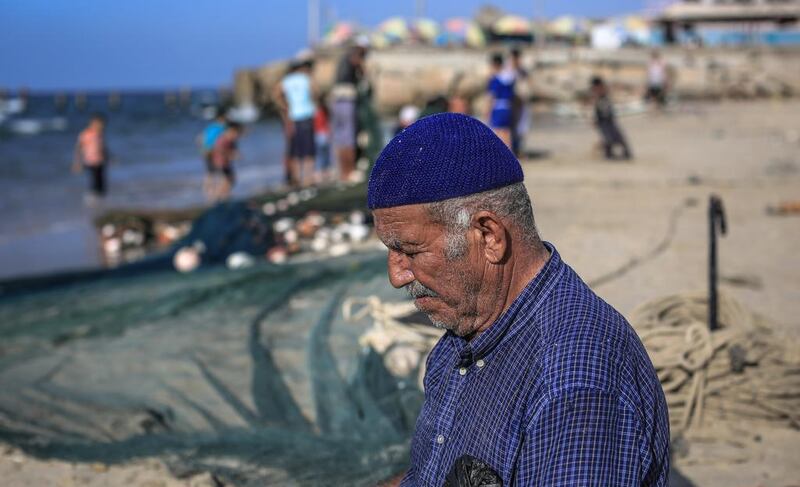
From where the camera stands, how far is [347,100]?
12516 millimetres

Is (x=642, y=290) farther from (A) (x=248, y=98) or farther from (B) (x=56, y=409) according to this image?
(A) (x=248, y=98)

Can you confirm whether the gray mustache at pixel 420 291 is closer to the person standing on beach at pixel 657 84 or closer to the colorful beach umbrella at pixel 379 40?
the person standing on beach at pixel 657 84

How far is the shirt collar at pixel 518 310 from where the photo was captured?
1.89 metres

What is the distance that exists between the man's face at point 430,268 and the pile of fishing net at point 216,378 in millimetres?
1582

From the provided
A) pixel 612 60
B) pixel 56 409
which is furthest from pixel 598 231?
pixel 612 60

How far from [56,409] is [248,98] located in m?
55.9

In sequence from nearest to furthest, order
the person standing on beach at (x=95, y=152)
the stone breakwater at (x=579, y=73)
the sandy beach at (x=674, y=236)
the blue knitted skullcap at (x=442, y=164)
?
1. the blue knitted skullcap at (x=442, y=164)
2. the sandy beach at (x=674, y=236)
3. the person standing on beach at (x=95, y=152)
4. the stone breakwater at (x=579, y=73)

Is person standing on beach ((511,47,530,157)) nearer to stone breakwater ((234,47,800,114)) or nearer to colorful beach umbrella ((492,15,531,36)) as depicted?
stone breakwater ((234,47,800,114))

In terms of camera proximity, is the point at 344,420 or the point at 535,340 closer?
the point at 535,340

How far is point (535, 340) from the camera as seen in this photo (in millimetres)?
→ 1827

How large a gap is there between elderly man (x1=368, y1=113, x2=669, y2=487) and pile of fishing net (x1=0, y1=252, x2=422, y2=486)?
160 centimetres

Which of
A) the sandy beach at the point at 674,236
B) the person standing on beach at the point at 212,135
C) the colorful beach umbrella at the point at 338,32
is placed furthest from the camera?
the colorful beach umbrella at the point at 338,32

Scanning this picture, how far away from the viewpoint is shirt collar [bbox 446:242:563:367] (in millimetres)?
1888

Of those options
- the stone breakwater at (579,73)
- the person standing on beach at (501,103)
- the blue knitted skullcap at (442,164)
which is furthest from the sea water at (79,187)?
the blue knitted skullcap at (442,164)
